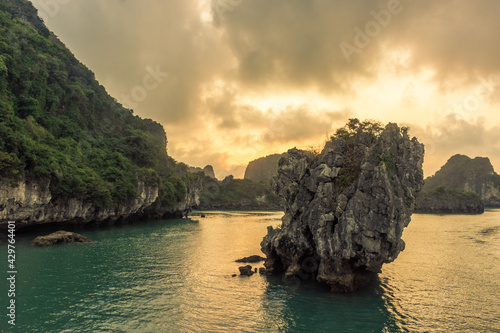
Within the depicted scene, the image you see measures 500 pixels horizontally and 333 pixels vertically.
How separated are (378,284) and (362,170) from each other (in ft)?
34.5

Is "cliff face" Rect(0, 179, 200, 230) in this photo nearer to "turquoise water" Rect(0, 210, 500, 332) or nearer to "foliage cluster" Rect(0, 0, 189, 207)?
"foliage cluster" Rect(0, 0, 189, 207)

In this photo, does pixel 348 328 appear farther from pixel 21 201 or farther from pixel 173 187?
pixel 173 187

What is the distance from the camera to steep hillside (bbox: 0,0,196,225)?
41516mm

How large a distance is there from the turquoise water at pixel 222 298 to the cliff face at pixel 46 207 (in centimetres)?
694

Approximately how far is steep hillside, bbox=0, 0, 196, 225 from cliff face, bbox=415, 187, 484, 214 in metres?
131

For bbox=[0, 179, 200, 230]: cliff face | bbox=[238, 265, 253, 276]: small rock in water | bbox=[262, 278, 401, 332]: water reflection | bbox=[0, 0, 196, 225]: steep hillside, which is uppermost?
bbox=[0, 0, 196, 225]: steep hillside

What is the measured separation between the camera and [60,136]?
210 feet

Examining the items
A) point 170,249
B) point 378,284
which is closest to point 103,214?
point 170,249

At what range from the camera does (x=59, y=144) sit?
56.4 m

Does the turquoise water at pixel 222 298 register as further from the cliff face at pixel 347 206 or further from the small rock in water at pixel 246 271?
the cliff face at pixel 347 206

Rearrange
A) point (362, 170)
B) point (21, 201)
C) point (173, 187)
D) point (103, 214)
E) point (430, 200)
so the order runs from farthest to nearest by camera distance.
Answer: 1. point (430, 200)
2. point (173, 187)
3. point (103, 214)
4. point (21, 201)
5. point (362, 170)

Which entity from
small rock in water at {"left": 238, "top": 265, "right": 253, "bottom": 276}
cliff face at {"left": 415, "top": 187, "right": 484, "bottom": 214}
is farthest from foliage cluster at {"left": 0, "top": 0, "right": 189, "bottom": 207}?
cliff face at {"left": 415, "top": 187, "right": 484, "bottom": 214}

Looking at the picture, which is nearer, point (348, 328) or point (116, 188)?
point (348, 328)

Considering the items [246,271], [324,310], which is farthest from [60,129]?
[324,310]
